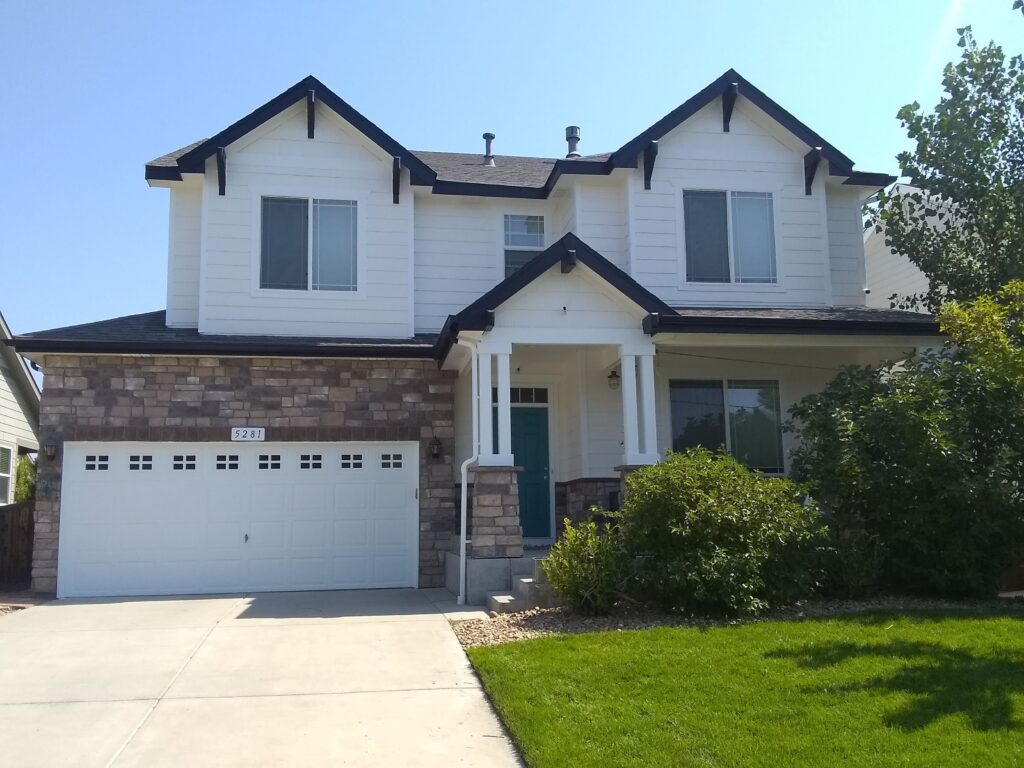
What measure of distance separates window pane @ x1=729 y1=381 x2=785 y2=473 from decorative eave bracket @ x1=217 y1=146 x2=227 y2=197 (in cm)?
808

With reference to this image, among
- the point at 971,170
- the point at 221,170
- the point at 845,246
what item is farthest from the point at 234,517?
the point at 971,170

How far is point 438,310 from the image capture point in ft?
46.2

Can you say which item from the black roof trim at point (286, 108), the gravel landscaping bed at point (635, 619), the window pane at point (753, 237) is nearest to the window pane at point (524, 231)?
the black roof trim at point (286, 108)

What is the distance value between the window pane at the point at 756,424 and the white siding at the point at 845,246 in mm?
1971

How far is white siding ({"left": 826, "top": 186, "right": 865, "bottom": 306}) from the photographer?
14594 millimetres

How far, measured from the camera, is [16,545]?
13242 mm

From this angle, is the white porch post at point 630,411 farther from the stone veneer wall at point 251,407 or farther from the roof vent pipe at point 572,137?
the roof vent pipe at point 572,137

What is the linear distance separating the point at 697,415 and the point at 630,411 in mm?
2555

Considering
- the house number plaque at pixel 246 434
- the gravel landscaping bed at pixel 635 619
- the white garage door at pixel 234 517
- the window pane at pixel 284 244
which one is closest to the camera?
the gravel landscaping bed at pixel 635 619

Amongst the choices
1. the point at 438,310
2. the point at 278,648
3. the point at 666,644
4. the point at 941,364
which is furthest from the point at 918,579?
the point at 438,310

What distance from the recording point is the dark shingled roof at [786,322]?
11812 mm

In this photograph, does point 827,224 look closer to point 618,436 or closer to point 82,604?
point 618,436

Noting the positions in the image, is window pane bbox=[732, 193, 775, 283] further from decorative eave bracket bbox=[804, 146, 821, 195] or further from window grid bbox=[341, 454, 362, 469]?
window grid bbox=[341, 454, 362, 469]

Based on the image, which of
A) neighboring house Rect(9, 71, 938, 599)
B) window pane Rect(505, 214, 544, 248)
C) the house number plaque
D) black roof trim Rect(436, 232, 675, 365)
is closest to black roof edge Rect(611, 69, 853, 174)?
neighboring house Rect(9, 71, 938, 599)
